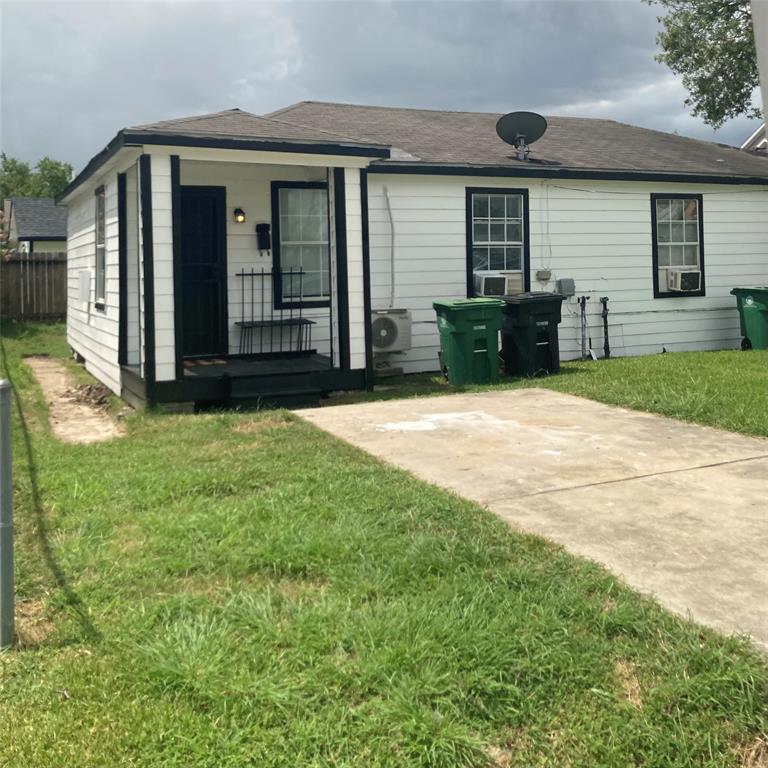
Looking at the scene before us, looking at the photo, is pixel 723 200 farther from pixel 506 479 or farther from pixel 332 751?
pixel 332 751

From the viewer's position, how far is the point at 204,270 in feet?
32.6

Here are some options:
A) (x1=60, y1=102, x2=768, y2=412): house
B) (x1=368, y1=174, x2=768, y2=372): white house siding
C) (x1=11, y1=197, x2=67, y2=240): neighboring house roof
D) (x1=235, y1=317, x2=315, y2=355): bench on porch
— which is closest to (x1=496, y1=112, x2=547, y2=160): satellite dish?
(x1=60, y1=102, x2=768, y2=412): house

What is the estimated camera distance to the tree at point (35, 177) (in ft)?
218

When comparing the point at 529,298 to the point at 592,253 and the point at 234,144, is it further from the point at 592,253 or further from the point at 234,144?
the point at 234,144

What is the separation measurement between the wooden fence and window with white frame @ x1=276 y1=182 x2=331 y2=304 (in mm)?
12022

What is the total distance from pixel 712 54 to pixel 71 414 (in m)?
19.2

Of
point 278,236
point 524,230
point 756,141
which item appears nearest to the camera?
point 278,236

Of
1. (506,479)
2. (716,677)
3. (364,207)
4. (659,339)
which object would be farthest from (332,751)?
(659,339)

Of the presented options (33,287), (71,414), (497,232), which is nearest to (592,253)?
(497,232)

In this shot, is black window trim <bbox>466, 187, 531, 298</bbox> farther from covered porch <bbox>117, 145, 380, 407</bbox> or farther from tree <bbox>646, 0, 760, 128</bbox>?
tree <bbox>646, 0, 760, 128</bbox>

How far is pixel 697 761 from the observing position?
7.56ft

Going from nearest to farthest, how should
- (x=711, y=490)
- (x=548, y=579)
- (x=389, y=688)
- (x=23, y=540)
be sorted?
(x=389, y=688), (x=548, y=579), (x=23, y=540), (x=711, y=490)

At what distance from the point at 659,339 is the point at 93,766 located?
11.3 metres

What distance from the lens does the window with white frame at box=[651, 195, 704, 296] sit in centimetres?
1230
